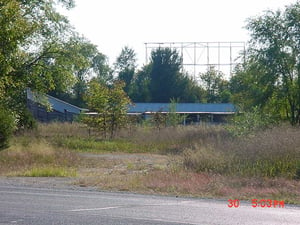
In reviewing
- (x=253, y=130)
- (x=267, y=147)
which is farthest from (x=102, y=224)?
(x=253, y=130)

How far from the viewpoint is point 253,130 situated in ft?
87.8

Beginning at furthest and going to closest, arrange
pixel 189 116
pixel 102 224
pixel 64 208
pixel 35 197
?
pixel 189 116 → pixel 35 197 → pixel 64 208 → pixel 102 224

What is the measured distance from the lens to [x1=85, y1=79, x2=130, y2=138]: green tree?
141 ft

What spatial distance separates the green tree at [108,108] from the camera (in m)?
43.0

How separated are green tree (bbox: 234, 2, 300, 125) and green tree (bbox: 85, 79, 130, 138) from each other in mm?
10030

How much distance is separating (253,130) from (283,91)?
13.0 m

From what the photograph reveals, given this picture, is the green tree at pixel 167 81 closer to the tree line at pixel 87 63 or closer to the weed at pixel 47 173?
the tree line at pixel 87 63

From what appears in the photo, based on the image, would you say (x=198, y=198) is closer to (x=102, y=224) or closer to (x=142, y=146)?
(x=102, y=224)

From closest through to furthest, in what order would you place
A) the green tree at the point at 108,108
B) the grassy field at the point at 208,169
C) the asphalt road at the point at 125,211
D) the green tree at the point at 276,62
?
the asphalt road at the point at 125,211 → the grassy field at the point at 208,169 → the green tree at the point at 276,62 → the green tree at the point at 108,108

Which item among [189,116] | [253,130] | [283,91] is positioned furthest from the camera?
[189,116]

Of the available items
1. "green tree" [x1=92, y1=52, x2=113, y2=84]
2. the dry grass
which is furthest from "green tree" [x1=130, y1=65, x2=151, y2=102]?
the dry grass
